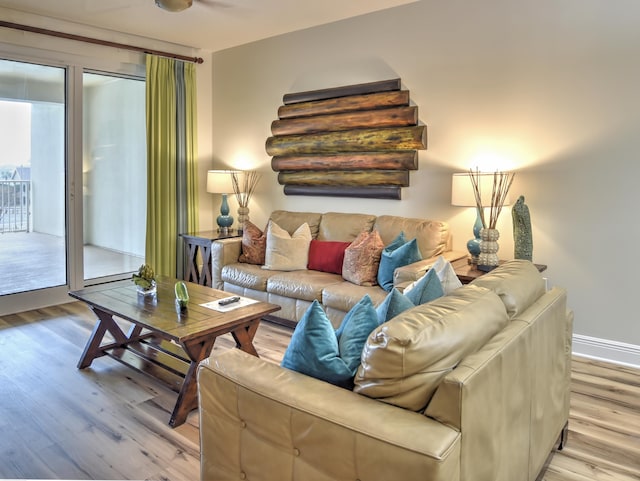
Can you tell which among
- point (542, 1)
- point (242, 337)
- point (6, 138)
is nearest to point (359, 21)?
point (542, 1)

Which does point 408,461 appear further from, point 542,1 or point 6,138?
point 6,138

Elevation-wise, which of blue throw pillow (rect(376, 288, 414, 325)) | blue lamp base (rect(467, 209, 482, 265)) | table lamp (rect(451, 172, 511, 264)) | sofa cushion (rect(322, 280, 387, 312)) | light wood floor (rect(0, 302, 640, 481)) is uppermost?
table lamp (rect(451, 172, 511, 264))

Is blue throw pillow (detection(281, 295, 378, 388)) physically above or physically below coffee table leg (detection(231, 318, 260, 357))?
above

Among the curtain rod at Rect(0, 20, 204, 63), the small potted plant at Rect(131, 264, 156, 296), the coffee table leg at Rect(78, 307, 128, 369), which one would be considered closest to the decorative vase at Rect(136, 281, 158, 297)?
the small potted plant at Rect(131, 264, 156, 296)

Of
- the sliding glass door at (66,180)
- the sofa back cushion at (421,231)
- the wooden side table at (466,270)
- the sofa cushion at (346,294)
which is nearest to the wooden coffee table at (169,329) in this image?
the sofa cushion at (346,294)

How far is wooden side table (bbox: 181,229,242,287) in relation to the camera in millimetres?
4855

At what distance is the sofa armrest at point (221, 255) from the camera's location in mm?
4504

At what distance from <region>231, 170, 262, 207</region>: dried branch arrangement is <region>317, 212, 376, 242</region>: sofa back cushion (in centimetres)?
123

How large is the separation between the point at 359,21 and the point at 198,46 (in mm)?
2043

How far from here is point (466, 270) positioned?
3.44 meters

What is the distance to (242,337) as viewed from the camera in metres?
2.99

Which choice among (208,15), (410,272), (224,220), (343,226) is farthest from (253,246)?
(208,15)

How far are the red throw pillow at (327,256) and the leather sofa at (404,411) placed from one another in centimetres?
231

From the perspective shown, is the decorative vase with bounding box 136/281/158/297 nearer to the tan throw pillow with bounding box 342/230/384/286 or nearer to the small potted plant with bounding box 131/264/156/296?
the small potted plant with bounding box 131/264/156/296
